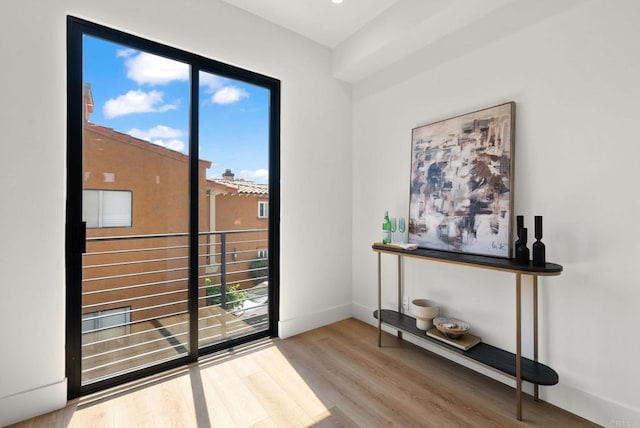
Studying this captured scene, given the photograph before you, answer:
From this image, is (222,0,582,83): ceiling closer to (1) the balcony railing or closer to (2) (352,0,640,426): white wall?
(2) (352,0,640,426): white wall

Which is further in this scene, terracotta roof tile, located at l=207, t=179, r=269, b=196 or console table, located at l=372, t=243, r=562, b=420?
terracotta roof tile, located at l=207, t=179, r=269, b=196

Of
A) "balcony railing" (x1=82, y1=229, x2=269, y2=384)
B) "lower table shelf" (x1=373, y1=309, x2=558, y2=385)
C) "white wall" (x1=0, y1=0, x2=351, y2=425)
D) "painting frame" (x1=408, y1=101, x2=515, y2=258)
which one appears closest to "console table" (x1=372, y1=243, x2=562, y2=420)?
"lower table shelf" (x1=373, y1=309, x2=558, y2=385)

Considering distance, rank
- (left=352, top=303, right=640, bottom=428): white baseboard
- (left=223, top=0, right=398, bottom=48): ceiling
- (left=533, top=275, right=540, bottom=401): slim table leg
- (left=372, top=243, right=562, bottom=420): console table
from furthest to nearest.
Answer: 1. (left=223, top=0, right=398, bottom=48): ceiling
2. (left=533, top=275, right=540, bottom=401): slim table leg
3. (left=372, top=243, right=562, bottom=420): console table
4. (left=352, top=303, right=640, bottom=428): white baseboard

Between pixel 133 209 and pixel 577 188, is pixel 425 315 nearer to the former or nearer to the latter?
pixel 577 188

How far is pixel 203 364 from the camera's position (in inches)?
88.7

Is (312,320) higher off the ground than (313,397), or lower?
higher

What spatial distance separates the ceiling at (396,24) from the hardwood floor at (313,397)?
2.41 meters

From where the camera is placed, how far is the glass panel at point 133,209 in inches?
76.6

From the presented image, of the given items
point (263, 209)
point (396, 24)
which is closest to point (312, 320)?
point (263, 209)

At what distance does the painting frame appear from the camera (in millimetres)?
1952

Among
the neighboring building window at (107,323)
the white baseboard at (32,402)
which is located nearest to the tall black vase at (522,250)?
the neighboring building window at (107,323)

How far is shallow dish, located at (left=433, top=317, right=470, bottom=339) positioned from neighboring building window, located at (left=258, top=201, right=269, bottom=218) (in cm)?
170

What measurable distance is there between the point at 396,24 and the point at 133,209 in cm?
247

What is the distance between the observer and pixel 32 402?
5.49 feet
